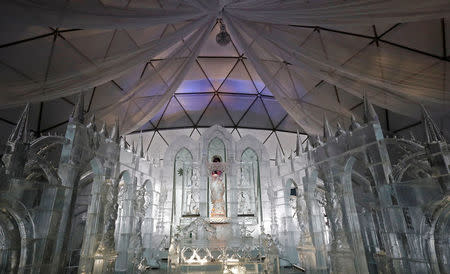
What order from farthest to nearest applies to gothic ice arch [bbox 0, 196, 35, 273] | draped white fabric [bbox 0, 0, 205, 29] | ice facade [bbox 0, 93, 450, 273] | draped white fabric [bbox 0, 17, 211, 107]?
draped white fabric [bbox 0, 17, 211, 107] → ice facade [bbox 0, 93, 450, 273] → gothic ice arch [bbox 0, 196, 35, 273] → draped white fabric [bbox 0, 0, 205, 29]

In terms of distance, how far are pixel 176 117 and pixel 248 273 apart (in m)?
12.7

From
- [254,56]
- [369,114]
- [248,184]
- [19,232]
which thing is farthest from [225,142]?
[19,232]

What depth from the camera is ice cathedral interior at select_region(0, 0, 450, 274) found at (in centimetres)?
668

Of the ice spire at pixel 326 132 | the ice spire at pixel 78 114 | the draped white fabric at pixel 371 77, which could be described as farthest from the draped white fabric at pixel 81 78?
the ice spire at pixel 326 132

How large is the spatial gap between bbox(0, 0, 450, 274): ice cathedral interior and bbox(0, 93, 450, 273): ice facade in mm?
46

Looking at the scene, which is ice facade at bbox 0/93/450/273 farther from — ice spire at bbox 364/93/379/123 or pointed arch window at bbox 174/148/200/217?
pointed arch window at bbox 174/148/200/217

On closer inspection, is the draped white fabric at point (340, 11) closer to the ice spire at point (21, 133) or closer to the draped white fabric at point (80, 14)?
the draped white fabric at point (80, 14)

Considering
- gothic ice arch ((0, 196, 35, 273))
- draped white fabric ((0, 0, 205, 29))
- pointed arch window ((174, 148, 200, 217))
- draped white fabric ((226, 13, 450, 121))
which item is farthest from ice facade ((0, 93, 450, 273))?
draped white fabric ((0, 0, 205, 29))

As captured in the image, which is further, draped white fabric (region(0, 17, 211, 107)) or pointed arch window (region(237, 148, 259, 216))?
pointed arch window (region(237, 148, 259, 216))

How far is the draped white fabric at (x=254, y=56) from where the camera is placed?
6371 mm

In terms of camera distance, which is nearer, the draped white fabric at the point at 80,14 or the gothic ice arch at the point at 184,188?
the draped white fabric at the point at 80,14

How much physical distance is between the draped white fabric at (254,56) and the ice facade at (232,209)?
96cm

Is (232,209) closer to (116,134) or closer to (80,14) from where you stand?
(116,134)

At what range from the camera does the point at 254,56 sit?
9930 millimetres
